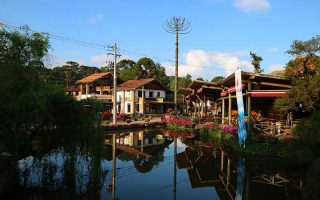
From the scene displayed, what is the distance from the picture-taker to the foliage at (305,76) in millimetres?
16703

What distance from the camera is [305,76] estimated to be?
1747cm

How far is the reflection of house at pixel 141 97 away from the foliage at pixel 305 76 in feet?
132

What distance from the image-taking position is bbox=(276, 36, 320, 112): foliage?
16.7 m

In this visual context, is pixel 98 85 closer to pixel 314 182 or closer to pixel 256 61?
pixel 256 61

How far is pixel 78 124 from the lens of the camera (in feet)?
40.3

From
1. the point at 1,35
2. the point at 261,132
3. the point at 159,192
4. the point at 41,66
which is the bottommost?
the point at 159,192

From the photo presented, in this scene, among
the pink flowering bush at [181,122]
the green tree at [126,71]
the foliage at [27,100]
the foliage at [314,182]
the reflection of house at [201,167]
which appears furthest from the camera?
the green tree at [126,71]

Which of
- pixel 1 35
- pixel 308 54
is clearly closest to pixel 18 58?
pixel 1 35

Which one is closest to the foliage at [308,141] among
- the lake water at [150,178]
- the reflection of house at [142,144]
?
the lake water at [150,178]

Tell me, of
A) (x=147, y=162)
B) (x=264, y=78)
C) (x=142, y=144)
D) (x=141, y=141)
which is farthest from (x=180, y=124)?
(x=147, y=162)

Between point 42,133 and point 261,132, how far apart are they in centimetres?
1347

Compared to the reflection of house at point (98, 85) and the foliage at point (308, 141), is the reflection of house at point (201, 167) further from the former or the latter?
the reflection of house at point (98, 85)

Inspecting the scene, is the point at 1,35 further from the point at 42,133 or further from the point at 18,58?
the point at 42,133

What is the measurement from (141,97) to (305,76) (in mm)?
42509
